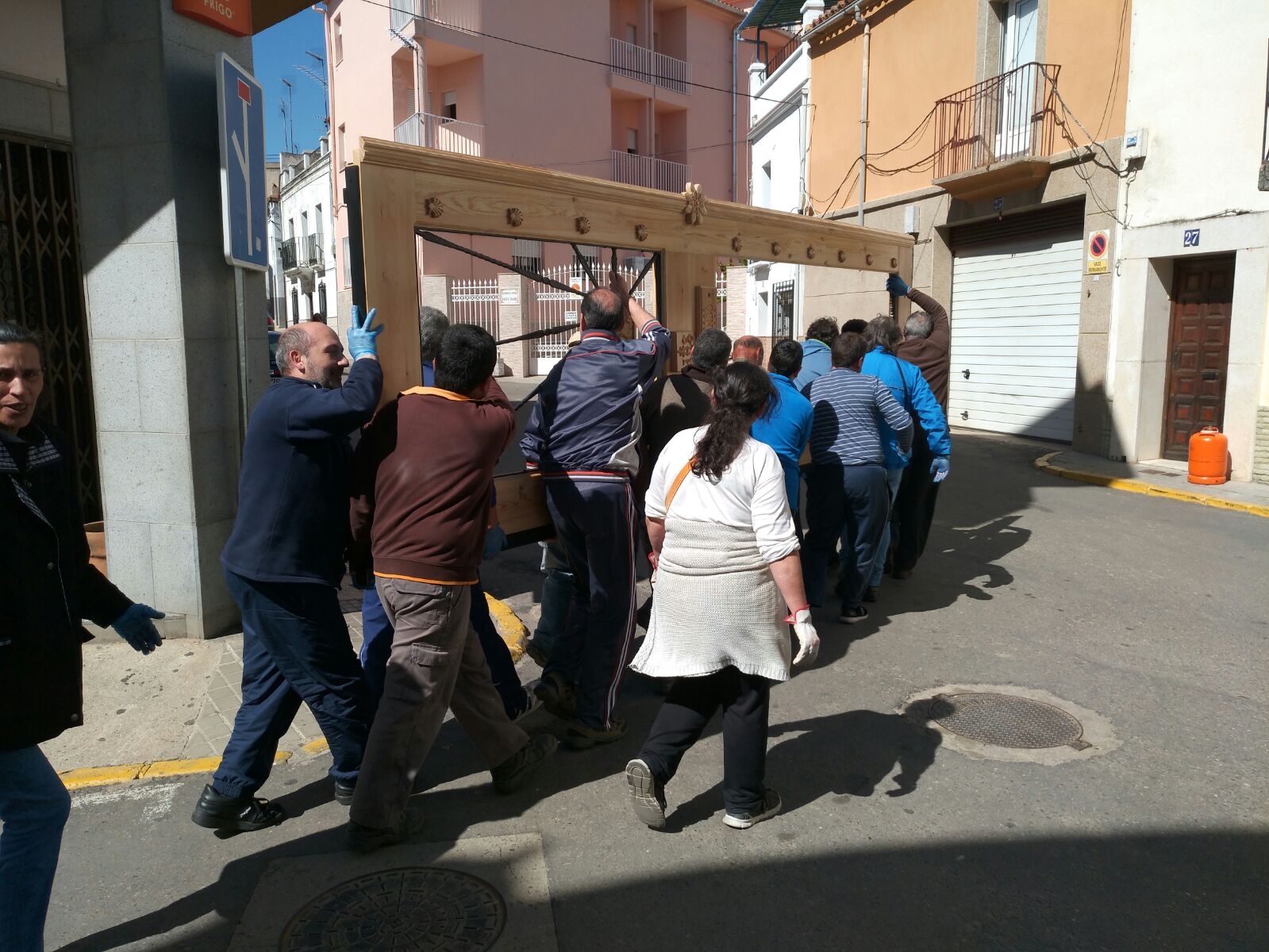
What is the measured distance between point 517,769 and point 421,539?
107 cm

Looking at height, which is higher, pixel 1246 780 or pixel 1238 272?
pixel 1238 272

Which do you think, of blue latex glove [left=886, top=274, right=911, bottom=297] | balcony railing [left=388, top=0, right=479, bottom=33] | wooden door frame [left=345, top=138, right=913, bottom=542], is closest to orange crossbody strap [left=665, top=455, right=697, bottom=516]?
wooden door frame [left=345, top=138, right=913, bottom=542]

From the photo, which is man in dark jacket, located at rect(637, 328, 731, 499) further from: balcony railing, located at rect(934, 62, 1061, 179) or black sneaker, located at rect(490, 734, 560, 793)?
balcony railing, located at rect(934, 62, 1061, 179)

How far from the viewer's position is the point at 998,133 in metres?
14.0

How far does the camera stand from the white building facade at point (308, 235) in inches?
1452

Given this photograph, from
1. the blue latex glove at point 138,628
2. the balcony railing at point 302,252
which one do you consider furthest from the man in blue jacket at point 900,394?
the balcony railing at point 302,252

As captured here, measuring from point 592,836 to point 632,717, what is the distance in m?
1.12

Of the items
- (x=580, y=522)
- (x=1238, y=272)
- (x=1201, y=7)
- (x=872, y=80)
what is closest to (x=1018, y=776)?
(x=580, y=522)

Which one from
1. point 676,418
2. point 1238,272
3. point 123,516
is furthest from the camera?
point 1238,272

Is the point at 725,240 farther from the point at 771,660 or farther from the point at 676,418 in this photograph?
the point at 771,660

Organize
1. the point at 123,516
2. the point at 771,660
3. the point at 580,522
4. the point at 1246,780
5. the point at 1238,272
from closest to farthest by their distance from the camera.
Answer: the point at 771,660 < the point at 1246,780 < the point at 580,522 < the point at 123,516 < the point at 1238,272

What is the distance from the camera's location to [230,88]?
526 cm

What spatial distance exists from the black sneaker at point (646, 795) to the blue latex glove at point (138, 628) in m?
1.66

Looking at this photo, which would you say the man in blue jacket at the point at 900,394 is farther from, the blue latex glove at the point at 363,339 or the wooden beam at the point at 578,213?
the blue latex glove at the point at 363,339
